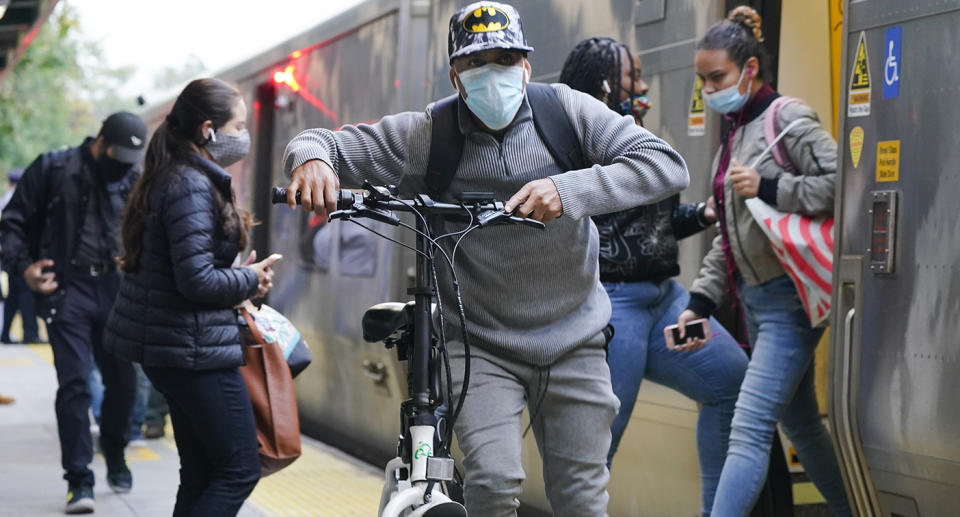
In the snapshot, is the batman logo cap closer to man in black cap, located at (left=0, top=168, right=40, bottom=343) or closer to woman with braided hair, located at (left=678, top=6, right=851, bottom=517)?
woman with braided hair, located at (left=678, top=6, right=851, bottom=517)

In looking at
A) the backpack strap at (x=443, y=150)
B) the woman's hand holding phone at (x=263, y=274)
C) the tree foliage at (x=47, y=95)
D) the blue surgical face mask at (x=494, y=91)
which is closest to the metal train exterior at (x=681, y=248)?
the blue surgical face mask at (x=494, y=91)

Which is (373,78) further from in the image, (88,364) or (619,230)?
(619,230)

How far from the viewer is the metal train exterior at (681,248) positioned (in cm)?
336

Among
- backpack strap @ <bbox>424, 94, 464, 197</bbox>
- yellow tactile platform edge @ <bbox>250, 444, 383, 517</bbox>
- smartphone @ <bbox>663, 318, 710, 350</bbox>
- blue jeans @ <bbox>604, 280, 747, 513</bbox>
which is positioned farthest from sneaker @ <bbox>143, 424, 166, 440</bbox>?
backpack strap @ <bbox>424, 94, 464, 197</bbox>

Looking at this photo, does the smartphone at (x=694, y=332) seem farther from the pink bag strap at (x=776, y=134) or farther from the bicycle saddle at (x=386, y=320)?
the bicycle saddle at (x=386, y=320)

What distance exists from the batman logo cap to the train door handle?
392cm

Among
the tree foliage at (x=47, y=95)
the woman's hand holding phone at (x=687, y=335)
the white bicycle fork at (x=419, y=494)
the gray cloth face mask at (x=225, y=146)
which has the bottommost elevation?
the white bicycle fork at (x=419, y=494)

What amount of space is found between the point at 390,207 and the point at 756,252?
1.84 meters

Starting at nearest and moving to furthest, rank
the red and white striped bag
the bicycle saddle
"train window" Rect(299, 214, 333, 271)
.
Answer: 1. the bicycle saddle
2. the red and white striped bag
3. "train window" Rect(299, 214, 333, 271)

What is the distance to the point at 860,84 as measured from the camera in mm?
3641

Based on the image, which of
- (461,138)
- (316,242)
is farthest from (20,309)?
(461,138)

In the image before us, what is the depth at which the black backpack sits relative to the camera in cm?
324

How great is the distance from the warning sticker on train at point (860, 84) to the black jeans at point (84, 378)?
12.3 feet

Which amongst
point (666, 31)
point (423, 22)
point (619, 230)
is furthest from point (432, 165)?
point (423, 22)
